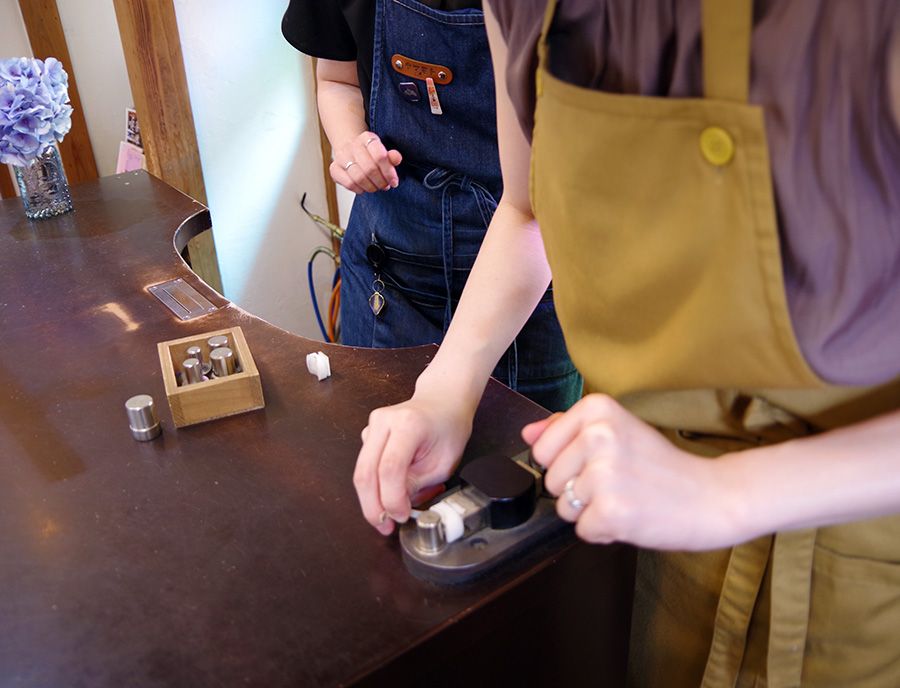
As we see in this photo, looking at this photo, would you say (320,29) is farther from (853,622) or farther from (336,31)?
(853,622)

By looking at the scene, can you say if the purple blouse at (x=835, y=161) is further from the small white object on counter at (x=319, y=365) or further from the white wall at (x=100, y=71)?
the white wall at (x=100, y=71)

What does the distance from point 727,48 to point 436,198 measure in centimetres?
75

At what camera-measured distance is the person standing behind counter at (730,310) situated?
18.8 inches

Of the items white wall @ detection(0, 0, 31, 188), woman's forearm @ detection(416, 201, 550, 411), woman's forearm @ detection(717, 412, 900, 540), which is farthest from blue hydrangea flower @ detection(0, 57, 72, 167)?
white wall @ detection(0, 0, 31, 188)

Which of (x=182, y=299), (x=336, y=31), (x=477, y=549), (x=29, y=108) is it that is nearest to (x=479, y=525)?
(x=477, y=549)

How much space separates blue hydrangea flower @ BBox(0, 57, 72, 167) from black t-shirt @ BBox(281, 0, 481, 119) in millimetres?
443

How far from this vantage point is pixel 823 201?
19.0 inches

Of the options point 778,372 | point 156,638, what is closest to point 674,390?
point 778,372

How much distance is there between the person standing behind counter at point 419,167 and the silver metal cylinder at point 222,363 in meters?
0.42

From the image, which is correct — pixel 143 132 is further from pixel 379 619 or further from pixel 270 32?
pixel 379 619

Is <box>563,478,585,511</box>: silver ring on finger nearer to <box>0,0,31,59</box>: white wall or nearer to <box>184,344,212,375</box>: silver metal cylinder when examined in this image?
<box>184,344,212,375</box>: silver metal cylinder

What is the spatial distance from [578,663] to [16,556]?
50 centimetres

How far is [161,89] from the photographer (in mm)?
2004

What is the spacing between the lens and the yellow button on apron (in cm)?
49
